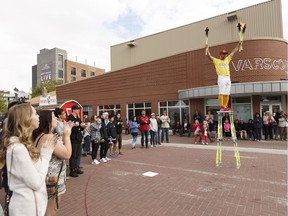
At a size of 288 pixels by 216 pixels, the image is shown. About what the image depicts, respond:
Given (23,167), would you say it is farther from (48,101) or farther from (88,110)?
(88,110)

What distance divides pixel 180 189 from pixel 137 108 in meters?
17.2

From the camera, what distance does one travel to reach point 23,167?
5.64ft

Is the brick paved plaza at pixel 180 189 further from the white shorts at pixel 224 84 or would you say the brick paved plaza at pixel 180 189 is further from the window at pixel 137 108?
the window at pixel 137 108

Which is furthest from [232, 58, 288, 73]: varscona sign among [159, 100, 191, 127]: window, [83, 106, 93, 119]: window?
[83, 106, 93, 119]: window

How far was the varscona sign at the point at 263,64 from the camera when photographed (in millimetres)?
15555

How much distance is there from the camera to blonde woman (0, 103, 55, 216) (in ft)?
5.69

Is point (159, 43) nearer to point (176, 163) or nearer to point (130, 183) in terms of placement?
point (176, 163)

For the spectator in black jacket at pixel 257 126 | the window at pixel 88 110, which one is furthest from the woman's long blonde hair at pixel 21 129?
the window at pixel 88 110

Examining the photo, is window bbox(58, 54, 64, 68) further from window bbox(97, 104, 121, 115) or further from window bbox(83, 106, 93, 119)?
window bbox(97, 104, 121, 115)

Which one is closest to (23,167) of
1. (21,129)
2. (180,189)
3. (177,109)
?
(21,129)

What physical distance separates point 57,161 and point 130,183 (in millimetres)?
3215

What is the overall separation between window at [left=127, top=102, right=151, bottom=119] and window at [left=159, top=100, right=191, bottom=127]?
153 cm

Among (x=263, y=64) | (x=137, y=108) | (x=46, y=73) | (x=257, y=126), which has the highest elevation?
(x=46, y=73)

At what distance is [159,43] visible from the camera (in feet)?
87.9
